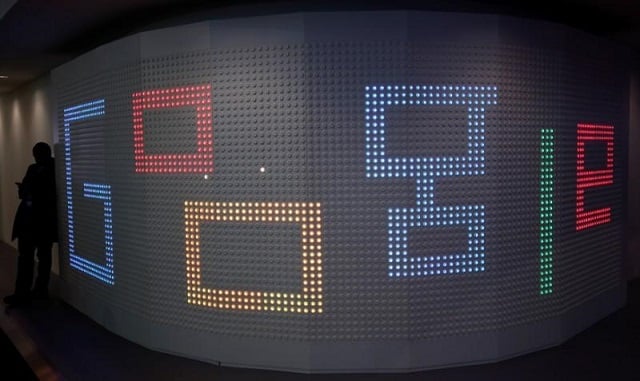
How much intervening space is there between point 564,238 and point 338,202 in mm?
2013

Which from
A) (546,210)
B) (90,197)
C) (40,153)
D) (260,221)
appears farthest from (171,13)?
(546,210)

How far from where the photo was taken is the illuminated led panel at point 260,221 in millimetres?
4148

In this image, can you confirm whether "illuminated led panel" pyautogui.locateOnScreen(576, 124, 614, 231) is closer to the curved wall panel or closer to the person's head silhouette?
the curved wall panel

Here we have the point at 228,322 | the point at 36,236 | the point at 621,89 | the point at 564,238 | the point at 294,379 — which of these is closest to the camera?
the point at 294,379

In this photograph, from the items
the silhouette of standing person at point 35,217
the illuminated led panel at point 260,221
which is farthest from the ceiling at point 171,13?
the illuminated led panel at point 260,221

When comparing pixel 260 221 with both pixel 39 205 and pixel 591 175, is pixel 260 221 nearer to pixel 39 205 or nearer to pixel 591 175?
pixel 591 175

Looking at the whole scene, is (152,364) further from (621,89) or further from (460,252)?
(621,89)

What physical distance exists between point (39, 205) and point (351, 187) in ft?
12.9

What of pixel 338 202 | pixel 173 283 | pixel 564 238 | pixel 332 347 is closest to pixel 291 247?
pixel 338 202

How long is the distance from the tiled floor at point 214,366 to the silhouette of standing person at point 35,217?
3.38 ft

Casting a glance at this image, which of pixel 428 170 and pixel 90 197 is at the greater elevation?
pixel 428 170

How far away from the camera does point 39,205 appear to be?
6293 mm

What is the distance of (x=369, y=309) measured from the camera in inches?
164

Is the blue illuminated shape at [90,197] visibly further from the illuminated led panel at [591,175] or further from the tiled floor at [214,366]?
the illuminated led panel at [591,175]
